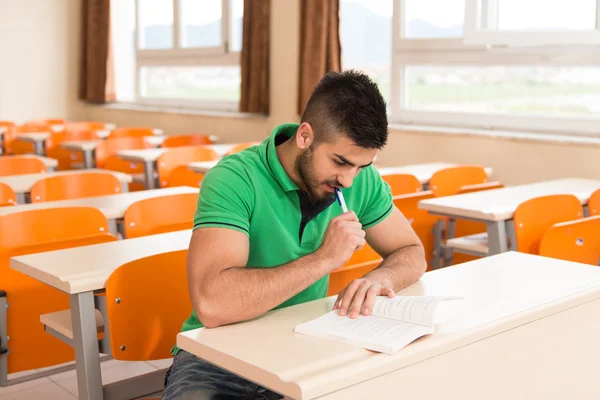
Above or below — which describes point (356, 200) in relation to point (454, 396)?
above

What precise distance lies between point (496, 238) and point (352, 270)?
35.5 inches

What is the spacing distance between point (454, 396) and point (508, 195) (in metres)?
2.22

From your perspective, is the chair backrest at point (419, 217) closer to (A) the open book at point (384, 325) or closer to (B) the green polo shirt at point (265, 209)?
(B) the green polo shirt at point (265, 209)

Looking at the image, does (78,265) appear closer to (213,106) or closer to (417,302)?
(417,302)

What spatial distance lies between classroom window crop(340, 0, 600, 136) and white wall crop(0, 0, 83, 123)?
4117 millimetres

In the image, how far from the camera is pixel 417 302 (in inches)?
64.1

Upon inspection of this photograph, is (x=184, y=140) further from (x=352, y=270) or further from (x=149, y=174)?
(x=352, y=270)

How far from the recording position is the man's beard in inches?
71.2

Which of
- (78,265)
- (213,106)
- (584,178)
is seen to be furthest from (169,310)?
(213,106)

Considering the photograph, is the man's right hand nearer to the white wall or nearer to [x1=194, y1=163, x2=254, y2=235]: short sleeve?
[x1=194, y1=163, x2=254, y2=235]: short sleeve

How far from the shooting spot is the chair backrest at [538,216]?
9.81 ft

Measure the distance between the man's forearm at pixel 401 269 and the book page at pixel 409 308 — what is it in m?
0.16

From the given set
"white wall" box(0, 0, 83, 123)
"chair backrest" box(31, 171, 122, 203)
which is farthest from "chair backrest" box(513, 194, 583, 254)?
"white wall" box(0, 0, 83, 123)

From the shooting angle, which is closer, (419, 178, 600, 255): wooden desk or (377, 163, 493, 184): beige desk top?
(419, 178, 600, 255): wooden desk
